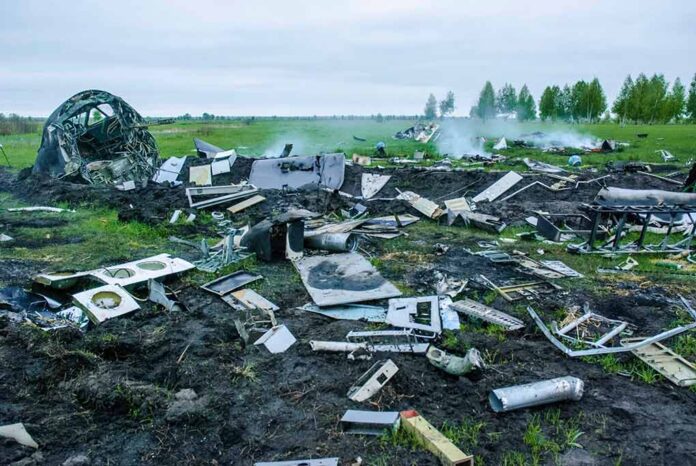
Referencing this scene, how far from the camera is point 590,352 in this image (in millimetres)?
4438

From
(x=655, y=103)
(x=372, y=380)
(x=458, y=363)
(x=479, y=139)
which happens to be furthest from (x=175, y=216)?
(x=655, y=103)

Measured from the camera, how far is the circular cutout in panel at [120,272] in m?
6.29

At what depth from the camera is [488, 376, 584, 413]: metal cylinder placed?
368 centimetres

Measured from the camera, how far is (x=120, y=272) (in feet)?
21.0

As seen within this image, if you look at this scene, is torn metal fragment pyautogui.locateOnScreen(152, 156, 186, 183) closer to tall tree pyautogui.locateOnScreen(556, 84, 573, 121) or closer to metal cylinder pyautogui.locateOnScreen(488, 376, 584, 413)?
metal cylinder pyautogui.locateOnScreen(488, 376, 584, 413)

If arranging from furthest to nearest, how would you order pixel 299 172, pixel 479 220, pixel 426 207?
1. pixel 299 172
2. pixel 426 207
3. pixel 479 220

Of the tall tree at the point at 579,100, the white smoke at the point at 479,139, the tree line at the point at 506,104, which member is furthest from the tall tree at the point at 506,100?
the white smoke at the point at 479,139

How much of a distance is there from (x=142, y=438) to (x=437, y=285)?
4376mm

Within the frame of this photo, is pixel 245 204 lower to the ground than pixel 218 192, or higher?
lower

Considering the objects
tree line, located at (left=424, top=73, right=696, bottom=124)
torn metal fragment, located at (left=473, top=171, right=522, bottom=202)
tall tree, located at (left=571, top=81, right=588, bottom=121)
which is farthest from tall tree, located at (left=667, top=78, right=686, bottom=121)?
torn metal fragment, located at (left=473, top=171, right=522, bottom=202)

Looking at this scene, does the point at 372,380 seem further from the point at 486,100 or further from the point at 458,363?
the point at 486,100

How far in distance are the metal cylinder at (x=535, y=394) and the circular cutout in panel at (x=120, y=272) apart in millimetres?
5116

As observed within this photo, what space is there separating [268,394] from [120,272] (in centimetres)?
368

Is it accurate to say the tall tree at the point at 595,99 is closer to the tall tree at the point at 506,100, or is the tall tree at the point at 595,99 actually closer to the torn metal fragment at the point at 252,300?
the tall tree at the point at 506,100
